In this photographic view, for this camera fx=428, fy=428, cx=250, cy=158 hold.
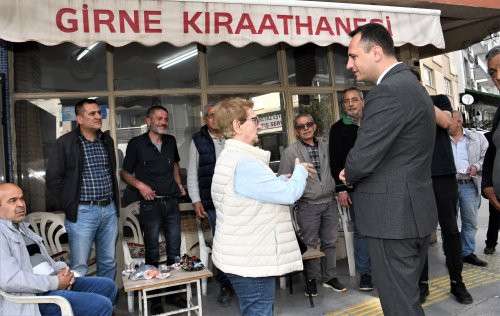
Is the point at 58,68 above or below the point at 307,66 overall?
below

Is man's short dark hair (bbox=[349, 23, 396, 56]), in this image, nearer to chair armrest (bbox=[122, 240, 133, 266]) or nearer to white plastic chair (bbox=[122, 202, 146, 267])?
chair armrest (bbox=[122, 240, 133, 266])

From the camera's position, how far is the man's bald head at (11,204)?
9.47 ft

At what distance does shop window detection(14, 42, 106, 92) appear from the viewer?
200 inches

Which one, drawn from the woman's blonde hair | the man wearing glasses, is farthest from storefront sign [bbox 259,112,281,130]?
the woman's blonde hair

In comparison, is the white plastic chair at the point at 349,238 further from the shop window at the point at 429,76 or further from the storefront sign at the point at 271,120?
the shop window at the point at 429,76

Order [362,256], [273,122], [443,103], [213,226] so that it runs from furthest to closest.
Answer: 1. [273,122]
2. [362,256]
3. [213,226]
4. [443,103]

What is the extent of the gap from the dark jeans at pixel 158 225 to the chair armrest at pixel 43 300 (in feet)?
5.72

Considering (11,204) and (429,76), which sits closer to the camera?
(11,204)

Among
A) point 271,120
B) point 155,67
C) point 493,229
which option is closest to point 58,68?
point 155,67

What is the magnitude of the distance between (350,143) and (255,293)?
2.70 metres

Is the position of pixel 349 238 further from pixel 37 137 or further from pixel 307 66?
pixel 37 137

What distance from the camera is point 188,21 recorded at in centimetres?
408

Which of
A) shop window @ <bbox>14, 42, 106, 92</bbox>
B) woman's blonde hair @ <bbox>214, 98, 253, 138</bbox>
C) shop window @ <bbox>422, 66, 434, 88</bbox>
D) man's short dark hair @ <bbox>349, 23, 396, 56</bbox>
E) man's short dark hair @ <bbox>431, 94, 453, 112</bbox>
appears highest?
shop window @ <bbox>422, 66, 434, 88</bbox>

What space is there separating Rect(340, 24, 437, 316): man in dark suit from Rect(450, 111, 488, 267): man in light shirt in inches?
133
